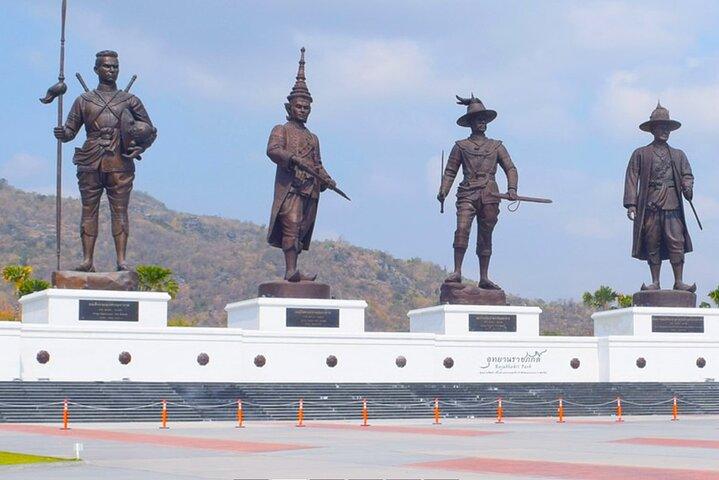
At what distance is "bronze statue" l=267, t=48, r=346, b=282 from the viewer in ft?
117

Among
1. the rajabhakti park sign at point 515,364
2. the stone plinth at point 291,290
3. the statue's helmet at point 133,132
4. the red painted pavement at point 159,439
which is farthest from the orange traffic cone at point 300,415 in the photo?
the statue's helmet at point 133,132

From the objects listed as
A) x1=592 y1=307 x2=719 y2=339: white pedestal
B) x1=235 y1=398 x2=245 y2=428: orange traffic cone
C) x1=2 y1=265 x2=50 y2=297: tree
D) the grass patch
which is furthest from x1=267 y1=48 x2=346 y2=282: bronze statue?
x1=2 y1=265 x2=50 y2=297: tree

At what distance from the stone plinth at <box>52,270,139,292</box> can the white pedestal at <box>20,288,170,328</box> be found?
236 mm

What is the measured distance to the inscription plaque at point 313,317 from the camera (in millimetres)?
35344

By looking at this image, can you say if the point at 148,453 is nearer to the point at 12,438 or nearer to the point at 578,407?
the point at 12,438

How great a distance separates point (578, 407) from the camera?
111 ft

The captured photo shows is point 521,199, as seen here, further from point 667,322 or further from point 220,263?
point 220,263

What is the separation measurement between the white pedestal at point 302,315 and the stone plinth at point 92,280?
11.5 ft

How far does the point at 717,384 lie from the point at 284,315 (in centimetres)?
1235

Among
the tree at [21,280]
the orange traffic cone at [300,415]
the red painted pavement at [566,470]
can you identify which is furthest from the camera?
the tree at [21,280]

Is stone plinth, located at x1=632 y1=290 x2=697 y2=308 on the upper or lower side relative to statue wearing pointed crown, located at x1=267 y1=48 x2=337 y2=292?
lower

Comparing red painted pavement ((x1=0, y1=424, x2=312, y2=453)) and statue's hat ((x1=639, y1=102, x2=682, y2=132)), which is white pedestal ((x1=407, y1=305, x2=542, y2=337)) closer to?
statue's hat ((x1=639, y1=102, x2=682, y2=132))

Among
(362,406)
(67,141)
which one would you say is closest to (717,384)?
(362,406)

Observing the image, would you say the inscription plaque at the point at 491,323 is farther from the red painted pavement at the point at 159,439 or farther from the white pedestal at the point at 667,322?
Result: the red painted pavement at the point at 159,439
